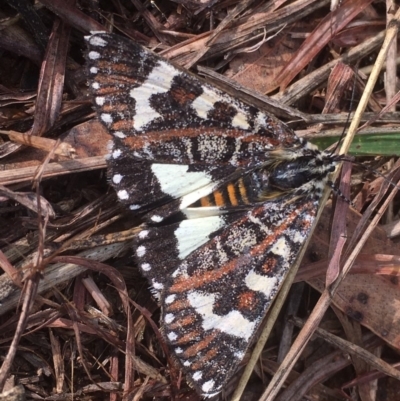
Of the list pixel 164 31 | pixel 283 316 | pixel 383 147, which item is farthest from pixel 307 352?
pixel 164 31

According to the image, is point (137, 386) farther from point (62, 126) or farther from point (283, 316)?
point (62, 126)

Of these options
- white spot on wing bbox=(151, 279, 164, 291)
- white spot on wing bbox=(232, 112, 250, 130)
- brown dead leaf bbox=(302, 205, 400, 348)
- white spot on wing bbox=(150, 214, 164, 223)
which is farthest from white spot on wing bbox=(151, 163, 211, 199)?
brown dead leaf bbox=(302, 205, 400, 348)

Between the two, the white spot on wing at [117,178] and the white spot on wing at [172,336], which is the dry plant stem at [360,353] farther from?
the white spot on wing at [117,178]

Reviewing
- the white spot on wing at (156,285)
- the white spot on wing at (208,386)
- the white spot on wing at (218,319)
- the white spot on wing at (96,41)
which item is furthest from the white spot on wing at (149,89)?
the white spot on wing at (208,386)

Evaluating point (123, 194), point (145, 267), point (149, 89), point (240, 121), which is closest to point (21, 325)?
point (145, 267)

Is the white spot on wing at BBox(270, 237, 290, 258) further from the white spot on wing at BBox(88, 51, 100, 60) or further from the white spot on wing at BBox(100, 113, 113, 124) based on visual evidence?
the white spot on wing at BBox(88, 51, 100, 60)

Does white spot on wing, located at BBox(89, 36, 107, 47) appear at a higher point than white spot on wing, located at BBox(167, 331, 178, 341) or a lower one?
higher
